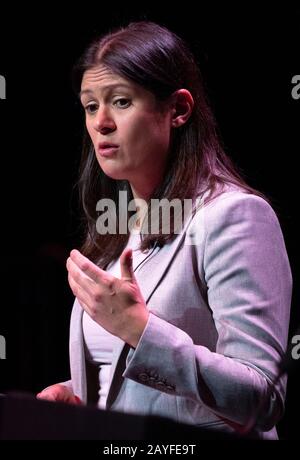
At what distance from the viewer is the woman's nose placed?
65.4 inches

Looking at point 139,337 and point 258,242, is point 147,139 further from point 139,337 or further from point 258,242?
point 139,337

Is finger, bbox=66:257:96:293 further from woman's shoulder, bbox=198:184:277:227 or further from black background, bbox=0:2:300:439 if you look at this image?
black background, bbox=0:2:300:439

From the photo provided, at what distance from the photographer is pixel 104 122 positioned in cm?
166

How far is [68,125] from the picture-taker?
257 cm

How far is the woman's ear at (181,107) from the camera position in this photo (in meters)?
1.73

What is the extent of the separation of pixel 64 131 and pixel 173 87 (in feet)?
3.10

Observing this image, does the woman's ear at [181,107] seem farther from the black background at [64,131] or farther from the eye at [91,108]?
the black background at [64,131]

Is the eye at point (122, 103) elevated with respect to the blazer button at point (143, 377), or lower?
elevated

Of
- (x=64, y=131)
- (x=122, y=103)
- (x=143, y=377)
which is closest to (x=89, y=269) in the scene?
(x=143, y=377)

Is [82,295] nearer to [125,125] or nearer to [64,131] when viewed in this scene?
[125,125]

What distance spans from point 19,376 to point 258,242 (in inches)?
58.5

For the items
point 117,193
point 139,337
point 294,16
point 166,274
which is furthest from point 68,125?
point 139,337

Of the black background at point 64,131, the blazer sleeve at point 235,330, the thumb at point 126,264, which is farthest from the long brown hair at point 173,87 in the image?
the black background at point 64,131

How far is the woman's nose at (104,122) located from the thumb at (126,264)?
389mm
